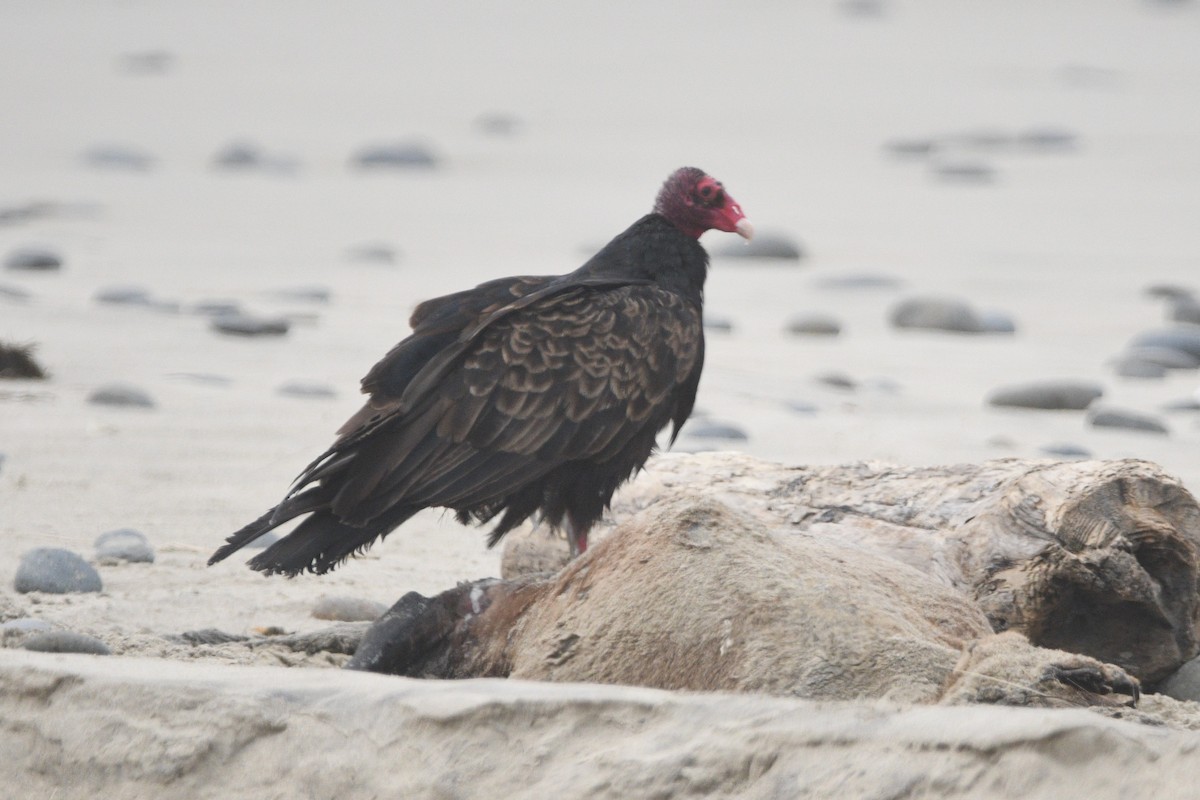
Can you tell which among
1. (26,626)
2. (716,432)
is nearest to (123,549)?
(26,626)

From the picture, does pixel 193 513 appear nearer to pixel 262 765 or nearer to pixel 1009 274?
pixel 262 765

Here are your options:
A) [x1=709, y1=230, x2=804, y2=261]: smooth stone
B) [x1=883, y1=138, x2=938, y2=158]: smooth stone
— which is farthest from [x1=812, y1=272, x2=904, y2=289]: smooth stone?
[x1=883, y1=138, x2=938, y2=158]: smooth stone

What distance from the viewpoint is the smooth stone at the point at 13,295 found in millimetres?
9404

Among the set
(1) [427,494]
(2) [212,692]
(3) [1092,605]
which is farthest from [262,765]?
(3) [1092,605]

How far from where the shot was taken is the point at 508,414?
472cm

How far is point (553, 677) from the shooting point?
141 inches

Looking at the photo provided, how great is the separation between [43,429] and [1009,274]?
695 cm

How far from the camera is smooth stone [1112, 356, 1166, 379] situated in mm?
8750

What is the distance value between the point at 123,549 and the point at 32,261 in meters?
5.98

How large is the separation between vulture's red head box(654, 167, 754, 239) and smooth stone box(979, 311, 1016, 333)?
4.58m

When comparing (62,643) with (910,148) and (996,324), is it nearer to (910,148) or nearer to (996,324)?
(996,324)

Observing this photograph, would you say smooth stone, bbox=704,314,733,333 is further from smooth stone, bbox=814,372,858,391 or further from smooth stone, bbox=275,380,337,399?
smooth stone, bbox=275,380,337,399

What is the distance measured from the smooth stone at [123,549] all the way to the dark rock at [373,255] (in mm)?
6366

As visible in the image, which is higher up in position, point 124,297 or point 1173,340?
point 124,297
